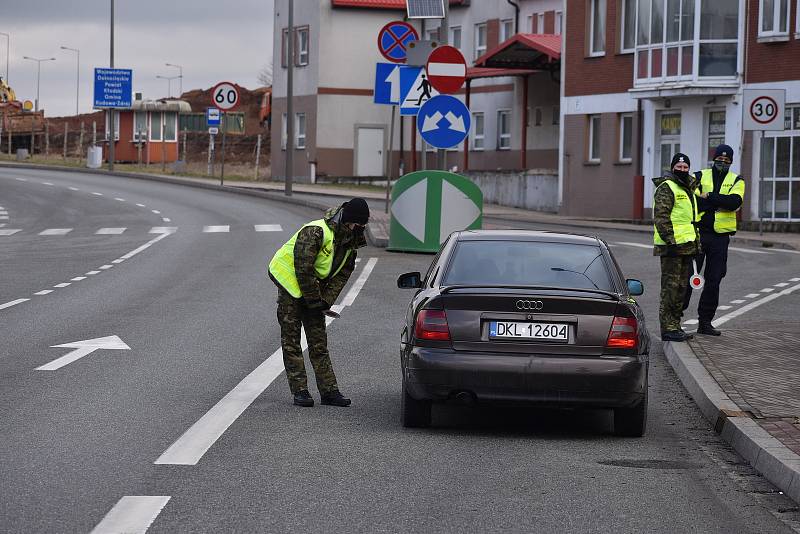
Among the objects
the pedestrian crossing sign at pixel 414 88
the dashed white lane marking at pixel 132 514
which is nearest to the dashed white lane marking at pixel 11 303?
the pedestrian crossing sign at pixel 414 88

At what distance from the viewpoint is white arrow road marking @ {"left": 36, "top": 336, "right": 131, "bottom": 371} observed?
12797mm

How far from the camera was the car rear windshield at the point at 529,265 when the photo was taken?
9.84 metres

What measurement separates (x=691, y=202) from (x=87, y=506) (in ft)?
28.0

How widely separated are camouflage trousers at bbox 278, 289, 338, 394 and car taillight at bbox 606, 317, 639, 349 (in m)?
2.22

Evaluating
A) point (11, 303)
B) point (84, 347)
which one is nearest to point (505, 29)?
point (11, 303)

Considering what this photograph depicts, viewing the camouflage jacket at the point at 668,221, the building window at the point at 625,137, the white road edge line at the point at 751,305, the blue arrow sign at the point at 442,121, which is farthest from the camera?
the building window at the point at 625,137

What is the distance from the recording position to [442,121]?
20.7 meters

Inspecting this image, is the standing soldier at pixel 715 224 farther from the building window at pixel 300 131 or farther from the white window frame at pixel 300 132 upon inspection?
the building window at pixel 300 131

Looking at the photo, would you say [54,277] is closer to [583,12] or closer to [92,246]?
[92,246]

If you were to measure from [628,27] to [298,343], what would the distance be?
34.2 metres

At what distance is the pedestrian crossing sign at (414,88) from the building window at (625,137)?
21.8 metres

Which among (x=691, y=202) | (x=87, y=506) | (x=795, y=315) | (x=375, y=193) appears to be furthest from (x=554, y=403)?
(x=375, y=193)

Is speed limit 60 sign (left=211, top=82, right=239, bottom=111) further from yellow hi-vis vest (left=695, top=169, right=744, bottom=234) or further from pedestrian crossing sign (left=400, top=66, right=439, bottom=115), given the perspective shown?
yellow hi-vis vest (left=695, top=169, right=744, bottom=234)

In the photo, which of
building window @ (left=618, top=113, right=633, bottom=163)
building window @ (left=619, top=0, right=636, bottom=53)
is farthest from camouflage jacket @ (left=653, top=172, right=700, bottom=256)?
building window @ (left=618, top=113, right=633, bottom=163)
